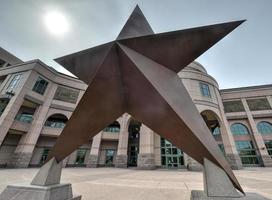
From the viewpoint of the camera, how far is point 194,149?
314 centimetres

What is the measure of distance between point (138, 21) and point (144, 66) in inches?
96.3

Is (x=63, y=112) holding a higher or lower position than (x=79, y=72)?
higher

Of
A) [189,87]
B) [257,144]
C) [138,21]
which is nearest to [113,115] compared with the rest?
[138,21]

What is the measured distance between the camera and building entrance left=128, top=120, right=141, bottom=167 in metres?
25.2

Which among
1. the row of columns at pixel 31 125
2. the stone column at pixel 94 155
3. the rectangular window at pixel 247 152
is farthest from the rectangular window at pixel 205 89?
the row of columns at pixel 31 125

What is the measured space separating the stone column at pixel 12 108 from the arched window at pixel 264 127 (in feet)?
123

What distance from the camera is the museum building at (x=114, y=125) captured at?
19.0 metres

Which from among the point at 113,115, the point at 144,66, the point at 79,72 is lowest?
the point at 113,115

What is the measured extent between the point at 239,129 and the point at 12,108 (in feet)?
116

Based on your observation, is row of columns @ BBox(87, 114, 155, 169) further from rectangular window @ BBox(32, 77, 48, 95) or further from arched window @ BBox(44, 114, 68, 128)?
rectangular window @ BBox(32, 77, 48, 95)

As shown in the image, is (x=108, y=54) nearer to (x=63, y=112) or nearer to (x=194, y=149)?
(x=194, y=149)

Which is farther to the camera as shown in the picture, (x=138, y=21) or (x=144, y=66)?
(x=138, y=21)

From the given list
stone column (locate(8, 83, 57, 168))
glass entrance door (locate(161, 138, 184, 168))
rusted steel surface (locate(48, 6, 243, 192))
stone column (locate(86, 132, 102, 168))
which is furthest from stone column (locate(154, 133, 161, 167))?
rusted steel surface (locate(48, 6, 243, 192))

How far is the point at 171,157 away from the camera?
20141mm
